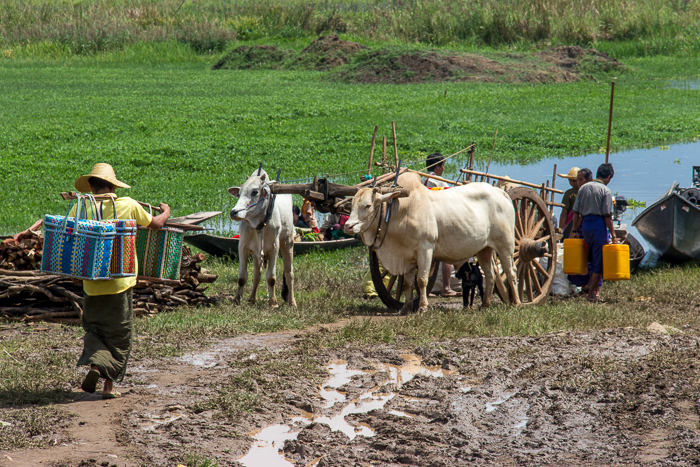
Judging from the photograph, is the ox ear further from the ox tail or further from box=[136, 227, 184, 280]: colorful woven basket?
box=[136, 227, 184, 280]: colorful woven basket

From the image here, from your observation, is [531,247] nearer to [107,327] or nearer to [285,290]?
[285,290]

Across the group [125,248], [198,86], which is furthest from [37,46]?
[125,248]

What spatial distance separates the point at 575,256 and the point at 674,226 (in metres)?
2.79

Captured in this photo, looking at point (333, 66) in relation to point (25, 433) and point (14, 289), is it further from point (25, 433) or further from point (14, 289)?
point (25, 433)

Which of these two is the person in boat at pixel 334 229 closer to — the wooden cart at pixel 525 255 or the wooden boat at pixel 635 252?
the wooden cart at pixel 525 255

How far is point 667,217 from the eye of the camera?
42.5 ft

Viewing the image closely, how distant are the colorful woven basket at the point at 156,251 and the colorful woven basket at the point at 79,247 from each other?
130 centimetres

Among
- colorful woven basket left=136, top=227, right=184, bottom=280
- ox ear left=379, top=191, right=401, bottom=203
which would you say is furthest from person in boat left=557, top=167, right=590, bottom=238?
colorful woven basket left=136, top=227, right=184, bottom=280

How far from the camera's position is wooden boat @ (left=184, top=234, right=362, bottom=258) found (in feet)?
41.1

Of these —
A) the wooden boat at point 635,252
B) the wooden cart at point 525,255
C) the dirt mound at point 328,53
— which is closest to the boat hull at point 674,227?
the wooden boat at point 635,252

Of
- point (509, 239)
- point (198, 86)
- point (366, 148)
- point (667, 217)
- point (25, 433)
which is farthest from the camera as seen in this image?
point (198, 86)

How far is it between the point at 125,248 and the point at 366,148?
54.6 ft

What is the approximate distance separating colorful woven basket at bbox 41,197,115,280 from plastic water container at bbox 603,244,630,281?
23.3ft

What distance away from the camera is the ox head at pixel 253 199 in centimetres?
970
